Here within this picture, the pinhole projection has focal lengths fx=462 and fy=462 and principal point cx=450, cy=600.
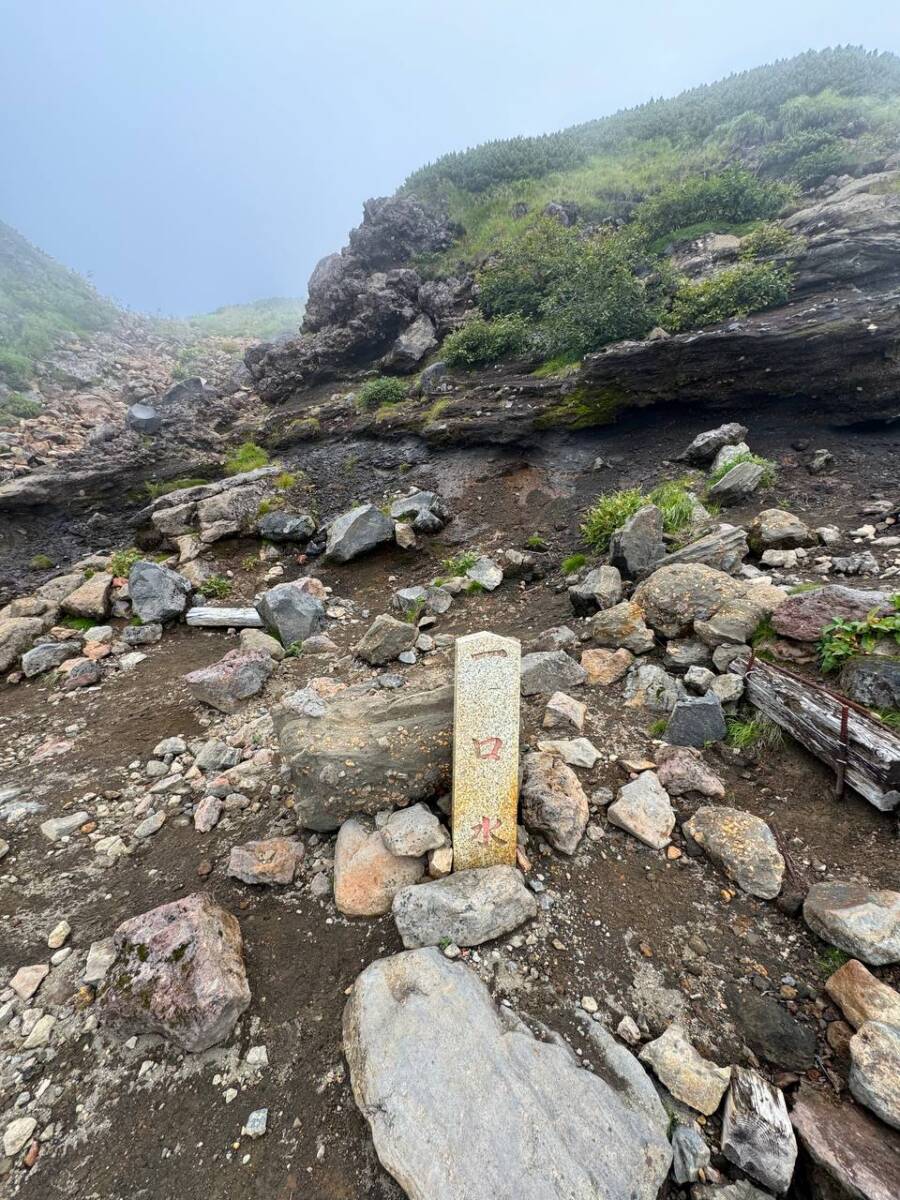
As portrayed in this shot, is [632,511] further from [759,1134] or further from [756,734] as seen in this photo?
[759,1134]

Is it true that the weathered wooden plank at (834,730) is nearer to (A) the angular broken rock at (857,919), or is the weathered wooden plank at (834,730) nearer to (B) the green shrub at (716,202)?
(A) the angular broken rock at (857,919)

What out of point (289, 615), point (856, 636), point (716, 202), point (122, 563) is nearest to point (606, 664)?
point (856, 636)

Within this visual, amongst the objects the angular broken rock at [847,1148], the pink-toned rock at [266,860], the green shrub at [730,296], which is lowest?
the angular broken rock at [847,1148]

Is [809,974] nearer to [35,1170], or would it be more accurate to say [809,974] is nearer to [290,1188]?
[290,1188]

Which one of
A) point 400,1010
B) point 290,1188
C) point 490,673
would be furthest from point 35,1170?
point 490,673

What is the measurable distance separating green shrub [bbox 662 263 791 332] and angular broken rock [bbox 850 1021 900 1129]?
1200 centimetres

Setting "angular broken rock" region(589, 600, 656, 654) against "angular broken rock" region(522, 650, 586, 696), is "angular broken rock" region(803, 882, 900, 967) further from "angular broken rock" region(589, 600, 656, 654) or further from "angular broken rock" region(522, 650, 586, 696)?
"angular broken rock" region(589, 600, 656, 654)

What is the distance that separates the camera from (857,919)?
2.58 meters

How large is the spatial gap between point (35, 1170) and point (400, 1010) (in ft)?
5.64

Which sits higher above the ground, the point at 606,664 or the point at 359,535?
the point at 359,535

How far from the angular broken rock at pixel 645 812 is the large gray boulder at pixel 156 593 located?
293 inches

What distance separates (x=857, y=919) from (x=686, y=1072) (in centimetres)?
131

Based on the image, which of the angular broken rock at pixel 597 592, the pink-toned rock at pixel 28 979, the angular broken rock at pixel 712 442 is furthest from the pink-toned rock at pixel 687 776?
the angular broken rock at pixel 712 442

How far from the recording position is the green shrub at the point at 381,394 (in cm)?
1390
